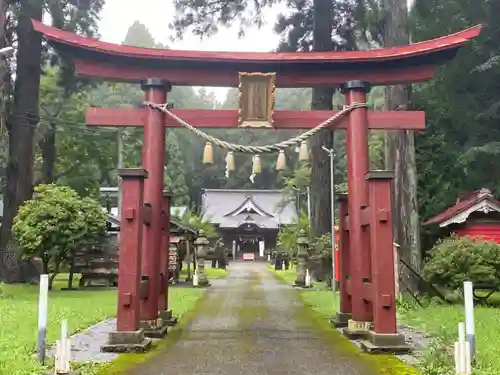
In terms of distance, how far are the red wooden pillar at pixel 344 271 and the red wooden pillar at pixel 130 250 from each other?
3.79 m

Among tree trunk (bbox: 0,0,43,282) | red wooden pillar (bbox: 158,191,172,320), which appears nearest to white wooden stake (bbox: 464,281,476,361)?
red wooden pillar (bbox: 158,191,172,320)

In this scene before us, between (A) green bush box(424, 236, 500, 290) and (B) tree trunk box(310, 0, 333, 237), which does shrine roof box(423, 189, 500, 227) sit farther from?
(A) green bush box(424, 236, 500, 290)

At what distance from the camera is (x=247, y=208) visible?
53062mm

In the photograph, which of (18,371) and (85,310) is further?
(85,310)

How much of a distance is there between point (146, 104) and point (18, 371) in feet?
15.7

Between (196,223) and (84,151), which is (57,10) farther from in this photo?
(196,223)

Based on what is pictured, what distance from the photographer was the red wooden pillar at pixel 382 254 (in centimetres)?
753

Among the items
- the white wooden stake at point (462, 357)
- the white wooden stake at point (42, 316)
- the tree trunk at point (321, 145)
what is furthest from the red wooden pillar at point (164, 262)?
the tree trunk at point (321, 145)

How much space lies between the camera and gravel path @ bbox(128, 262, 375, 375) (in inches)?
244

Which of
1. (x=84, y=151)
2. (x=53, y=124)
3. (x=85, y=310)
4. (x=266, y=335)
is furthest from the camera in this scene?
(x=84, y=151)

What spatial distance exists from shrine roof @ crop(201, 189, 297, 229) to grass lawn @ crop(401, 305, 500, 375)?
122ft

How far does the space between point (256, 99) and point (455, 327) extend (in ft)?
16.4

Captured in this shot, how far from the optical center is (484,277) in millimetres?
12602

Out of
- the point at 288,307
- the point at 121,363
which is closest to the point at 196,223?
the point at 288,307
